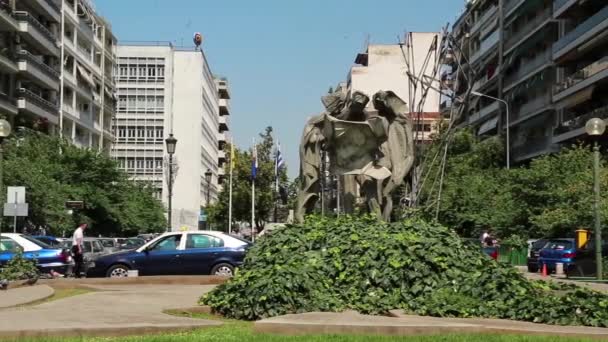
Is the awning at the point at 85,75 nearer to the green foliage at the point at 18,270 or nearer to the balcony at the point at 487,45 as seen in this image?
the balcony at the point at 487,45

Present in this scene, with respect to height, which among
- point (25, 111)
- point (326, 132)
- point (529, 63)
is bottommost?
point (326, 132)

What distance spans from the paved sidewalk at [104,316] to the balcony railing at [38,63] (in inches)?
1752

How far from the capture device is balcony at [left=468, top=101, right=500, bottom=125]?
75.0 meters

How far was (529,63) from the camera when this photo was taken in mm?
66312

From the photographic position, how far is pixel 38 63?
200 feet

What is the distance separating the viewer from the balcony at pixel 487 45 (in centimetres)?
7489

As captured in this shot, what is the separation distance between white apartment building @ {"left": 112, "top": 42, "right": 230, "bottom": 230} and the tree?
18684mm

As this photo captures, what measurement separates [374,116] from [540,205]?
32694mm

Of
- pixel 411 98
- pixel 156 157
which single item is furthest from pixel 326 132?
pixel 156 157

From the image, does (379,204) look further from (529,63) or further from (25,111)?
(529,63)

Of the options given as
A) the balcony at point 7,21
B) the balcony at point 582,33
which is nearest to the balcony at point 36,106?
the balcony at point 7,21

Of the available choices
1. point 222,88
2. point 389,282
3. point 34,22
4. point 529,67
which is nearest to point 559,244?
point 389,282

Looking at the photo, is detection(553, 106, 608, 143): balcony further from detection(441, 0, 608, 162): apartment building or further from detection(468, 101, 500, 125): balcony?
detection(468, 101, 500, 125): balcony

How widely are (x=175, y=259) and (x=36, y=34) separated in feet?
137
